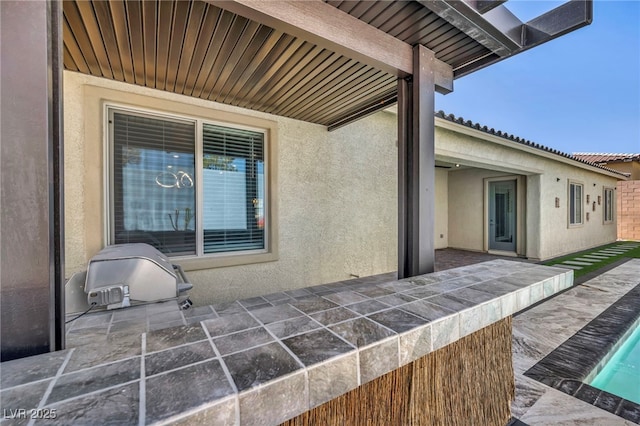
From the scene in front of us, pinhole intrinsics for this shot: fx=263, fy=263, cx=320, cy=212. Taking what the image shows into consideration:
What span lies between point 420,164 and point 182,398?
8.24 feet

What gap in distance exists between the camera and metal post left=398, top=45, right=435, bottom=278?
261 cm

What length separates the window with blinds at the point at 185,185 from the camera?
336cm

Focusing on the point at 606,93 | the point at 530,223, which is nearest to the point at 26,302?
the point at 530,223

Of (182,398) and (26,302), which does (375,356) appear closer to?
(182,398)

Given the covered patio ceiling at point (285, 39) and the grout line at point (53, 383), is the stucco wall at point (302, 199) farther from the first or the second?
the grout line at point (53, 383)

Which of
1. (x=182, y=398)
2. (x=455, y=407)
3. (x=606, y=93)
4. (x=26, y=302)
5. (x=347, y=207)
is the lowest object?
(x=455, y=407)

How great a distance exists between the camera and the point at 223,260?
151 inches

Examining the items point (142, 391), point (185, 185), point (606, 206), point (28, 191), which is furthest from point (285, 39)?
point (606, 206)

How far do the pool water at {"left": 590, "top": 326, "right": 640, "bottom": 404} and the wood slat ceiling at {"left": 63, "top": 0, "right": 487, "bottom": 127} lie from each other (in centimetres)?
417

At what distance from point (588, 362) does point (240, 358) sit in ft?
13.8

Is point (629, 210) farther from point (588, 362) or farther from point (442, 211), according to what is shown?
point (588, 362)

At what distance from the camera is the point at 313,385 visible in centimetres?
107

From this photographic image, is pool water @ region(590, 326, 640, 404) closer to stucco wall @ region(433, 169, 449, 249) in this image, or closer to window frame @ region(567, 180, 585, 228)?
stucco wall @ region(433, 169, 449, 249)

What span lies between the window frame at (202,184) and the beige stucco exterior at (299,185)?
0.03 metres
